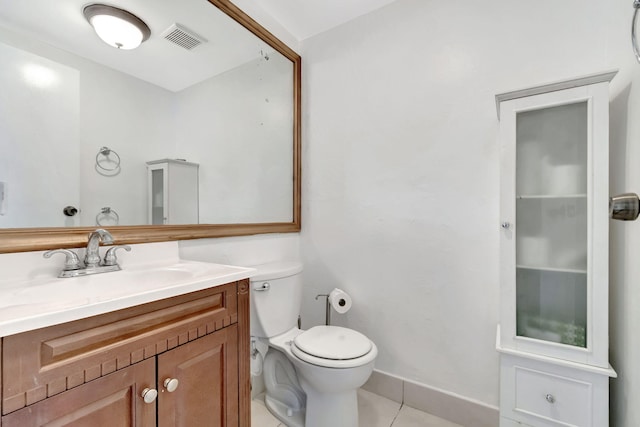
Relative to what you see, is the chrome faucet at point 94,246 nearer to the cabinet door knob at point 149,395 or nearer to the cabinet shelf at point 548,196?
the cabinet door knob at point 149,395

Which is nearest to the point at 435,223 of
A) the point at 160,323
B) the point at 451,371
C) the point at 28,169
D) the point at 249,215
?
the point at 451,371

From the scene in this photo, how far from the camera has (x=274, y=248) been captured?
1.83 m

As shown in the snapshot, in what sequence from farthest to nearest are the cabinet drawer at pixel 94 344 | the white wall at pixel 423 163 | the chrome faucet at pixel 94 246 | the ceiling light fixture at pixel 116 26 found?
the white wall at pixel 423 163 < the ceiling light fixture at pixel 116 26 < the chrome faucet at pixel 94 246 < the cabinet drawer at pixel 94 344

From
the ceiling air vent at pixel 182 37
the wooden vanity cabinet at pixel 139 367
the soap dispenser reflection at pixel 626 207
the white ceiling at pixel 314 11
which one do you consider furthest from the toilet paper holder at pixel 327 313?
the white ceiling at pixel 314 11

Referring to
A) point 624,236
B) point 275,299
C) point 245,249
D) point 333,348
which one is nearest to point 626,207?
point 624,236

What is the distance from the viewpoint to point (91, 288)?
91cm

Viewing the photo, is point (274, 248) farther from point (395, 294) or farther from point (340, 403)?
point (340, 403)

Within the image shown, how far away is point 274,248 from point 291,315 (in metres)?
0.44

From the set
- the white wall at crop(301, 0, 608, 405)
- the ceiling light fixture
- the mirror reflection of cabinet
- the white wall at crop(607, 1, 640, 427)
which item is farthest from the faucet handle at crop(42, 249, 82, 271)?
the white wall at crop(607, 1, 640, 427)

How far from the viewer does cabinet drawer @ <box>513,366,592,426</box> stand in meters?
1.04

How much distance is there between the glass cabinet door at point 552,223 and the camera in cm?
108

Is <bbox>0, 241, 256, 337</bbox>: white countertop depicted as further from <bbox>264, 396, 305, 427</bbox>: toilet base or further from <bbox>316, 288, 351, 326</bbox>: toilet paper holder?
<bbox>264, 396, 305, 427</bbox>: toilet base

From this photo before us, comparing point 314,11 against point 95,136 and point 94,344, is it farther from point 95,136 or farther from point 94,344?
point 94,344

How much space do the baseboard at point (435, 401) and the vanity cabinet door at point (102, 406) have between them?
1.31m
